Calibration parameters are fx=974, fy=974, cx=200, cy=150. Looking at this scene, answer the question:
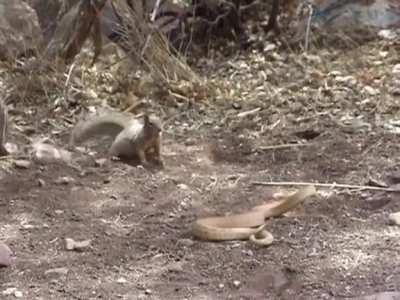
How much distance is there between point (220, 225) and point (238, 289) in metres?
0.48

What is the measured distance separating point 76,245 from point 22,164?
88cm

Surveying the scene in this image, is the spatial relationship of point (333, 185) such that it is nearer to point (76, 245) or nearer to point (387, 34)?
point (76, 245)

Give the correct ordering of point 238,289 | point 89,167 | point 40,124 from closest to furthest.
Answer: point 238,289 → point 89,167 → point 40,124

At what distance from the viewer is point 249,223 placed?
3146mm

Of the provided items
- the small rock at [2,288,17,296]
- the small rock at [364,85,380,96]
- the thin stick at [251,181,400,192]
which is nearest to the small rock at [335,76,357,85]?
the small rock at [364,85,380,96]

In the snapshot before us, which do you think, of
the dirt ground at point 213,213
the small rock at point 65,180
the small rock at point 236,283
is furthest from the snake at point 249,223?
the small rock at point 65,180

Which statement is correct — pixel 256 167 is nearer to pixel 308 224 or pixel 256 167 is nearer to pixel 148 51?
pixel 308 224

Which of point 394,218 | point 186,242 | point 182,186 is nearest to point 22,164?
point 182,186

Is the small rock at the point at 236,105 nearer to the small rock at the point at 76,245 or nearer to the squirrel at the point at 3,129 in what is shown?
the squirrel at the point at 3,129

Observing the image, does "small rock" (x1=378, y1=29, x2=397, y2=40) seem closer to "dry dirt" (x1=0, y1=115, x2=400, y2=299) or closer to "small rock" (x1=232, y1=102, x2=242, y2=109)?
"small rock" (x1=232, y1=102, x2=242, y2=109)

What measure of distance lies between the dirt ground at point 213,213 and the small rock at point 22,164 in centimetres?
2

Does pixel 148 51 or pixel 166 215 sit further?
pixel 148 51

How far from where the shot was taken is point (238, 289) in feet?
8.84

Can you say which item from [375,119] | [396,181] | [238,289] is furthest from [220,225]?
[375,119]
